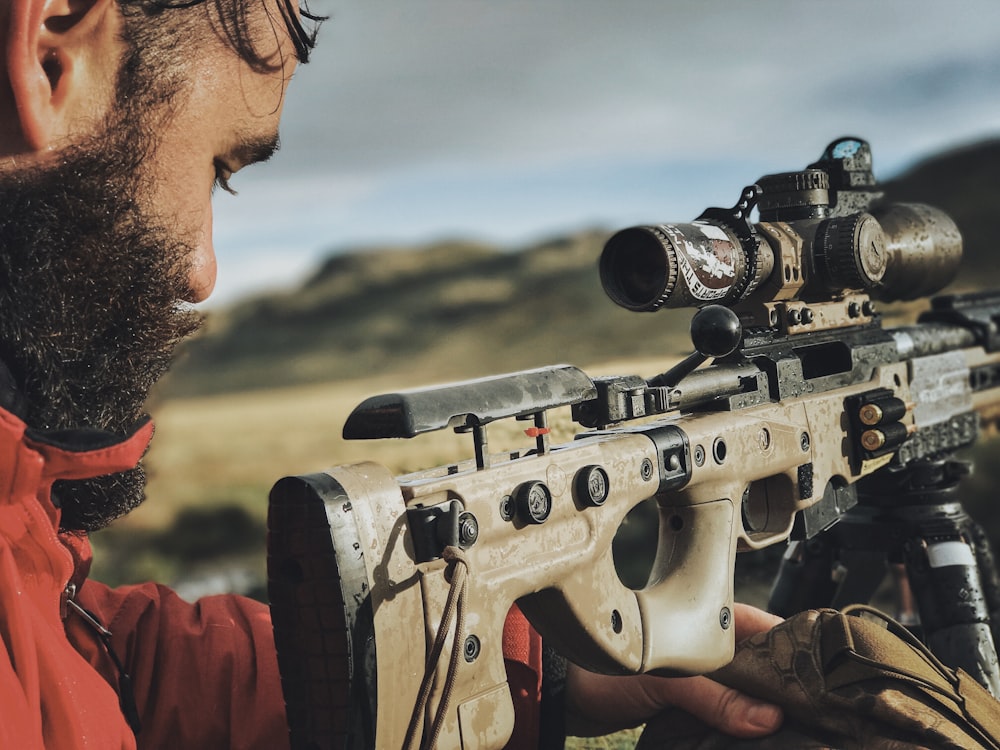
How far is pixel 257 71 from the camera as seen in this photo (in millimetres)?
2012

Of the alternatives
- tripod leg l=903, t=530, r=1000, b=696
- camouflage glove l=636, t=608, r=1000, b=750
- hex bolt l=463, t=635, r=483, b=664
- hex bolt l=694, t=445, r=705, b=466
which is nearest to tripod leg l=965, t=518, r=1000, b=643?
tripod leg l=903, t=530, r=1000, b=696

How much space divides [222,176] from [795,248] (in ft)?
4.29

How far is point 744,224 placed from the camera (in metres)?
2.42

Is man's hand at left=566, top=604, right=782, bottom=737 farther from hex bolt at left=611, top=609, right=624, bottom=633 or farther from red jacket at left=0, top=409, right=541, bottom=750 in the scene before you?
hex bolt at left=611, top=609, right=624, bottom=633

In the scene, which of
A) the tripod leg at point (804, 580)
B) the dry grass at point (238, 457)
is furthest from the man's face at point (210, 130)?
the dry grass at point (238, 457)

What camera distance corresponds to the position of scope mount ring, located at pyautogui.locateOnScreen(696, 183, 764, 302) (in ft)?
7.82

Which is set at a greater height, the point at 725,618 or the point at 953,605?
the point at 725,618

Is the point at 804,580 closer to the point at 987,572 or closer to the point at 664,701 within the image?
the point at 987,572

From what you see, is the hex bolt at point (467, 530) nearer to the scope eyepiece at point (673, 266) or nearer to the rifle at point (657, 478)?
the rifle at point (657, 478)

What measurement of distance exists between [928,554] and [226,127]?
6.96 feet

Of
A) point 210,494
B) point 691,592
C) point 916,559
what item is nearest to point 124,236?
point 691,592

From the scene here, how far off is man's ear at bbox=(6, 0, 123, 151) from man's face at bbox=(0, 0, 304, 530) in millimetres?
39

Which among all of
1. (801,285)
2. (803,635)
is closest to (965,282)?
→ (801,285)

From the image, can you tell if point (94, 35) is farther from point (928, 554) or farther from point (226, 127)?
point (928, 554)
